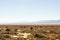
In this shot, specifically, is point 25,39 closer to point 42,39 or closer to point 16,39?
point 16,39

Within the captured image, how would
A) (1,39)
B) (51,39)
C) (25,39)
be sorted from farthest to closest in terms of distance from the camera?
(51,39) → (25,39) → (1,39)

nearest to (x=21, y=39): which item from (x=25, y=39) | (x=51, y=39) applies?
(x=25, y=39)

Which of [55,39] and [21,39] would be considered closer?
[21,39]

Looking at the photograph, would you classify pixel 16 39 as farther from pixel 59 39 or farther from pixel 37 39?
pixel 59 39

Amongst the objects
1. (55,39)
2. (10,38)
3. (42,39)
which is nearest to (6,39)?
(10,38)

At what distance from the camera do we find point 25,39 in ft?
122

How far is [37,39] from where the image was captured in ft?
128

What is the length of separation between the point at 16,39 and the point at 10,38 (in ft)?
6.74

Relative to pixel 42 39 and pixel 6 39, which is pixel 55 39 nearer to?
pixel 42 39

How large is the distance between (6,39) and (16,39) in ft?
6.33

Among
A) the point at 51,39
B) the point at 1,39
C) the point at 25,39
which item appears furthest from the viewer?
the point at 51,39

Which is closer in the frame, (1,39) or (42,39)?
(1,39)

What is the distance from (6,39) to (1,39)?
217 centimetres

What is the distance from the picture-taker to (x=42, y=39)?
3941 centimetres
